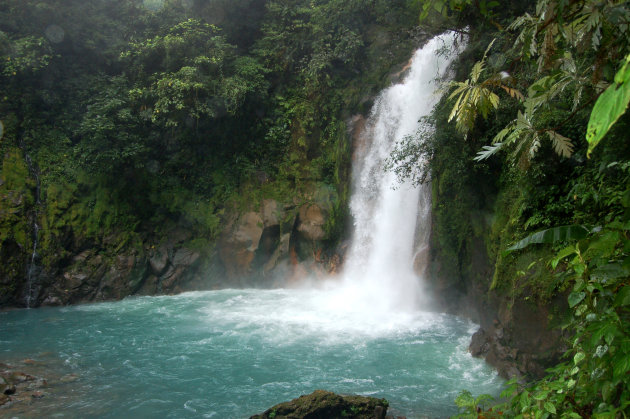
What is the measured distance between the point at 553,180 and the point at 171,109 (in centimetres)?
1189

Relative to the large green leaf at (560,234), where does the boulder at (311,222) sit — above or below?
above

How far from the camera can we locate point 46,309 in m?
12.0

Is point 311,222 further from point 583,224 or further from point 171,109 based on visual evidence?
point 583,224

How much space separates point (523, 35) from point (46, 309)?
13655 mm

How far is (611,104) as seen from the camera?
48.4 inches

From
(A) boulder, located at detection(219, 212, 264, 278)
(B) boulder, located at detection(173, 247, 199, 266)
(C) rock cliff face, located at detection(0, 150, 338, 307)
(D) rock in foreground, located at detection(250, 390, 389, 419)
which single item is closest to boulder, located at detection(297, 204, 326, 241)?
(C) rock cliff face, located at detection(0, 150, 338, 307)

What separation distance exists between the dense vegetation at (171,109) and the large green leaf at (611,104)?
1243 cm

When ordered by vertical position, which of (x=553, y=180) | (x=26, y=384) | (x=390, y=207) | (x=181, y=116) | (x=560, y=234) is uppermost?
(x=181, y=116)

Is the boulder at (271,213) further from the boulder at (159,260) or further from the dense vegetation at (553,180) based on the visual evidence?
the dense vegetation at (553,180)

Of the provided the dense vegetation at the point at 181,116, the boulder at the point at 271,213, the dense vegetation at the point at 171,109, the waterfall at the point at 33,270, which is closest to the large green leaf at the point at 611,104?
the dense vegetation at the point at 181,116

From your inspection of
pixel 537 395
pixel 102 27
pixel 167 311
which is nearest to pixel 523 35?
pixel 537 395

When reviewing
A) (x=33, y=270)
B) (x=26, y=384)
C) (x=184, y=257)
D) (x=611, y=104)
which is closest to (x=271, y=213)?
(x=184, y=257)

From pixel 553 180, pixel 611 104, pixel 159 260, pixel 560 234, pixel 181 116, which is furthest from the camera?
pixel 181 116

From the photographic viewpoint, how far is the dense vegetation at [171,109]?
13258 mm
